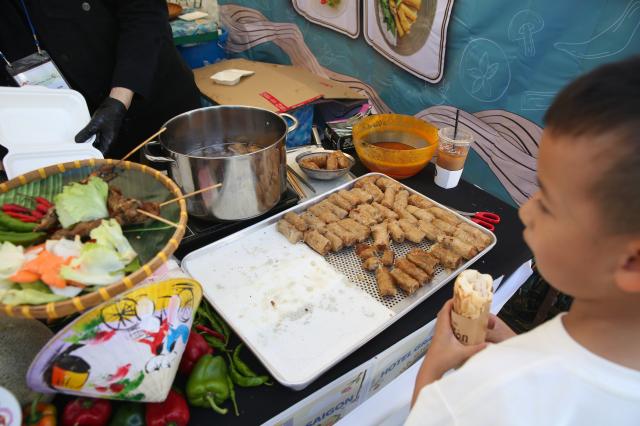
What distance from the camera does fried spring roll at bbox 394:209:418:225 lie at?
1.85m

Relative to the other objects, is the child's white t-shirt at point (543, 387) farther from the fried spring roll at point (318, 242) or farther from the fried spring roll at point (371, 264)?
the fried spring roll at point (318, 242)

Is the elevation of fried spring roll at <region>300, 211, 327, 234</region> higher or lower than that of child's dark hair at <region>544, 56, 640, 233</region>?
lower

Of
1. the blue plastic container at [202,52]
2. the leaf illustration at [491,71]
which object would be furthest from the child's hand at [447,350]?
the blue plastic container at [202,52]

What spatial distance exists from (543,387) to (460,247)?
954 millimetres

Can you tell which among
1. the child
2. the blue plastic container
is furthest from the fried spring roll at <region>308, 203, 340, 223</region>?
the blue plastic container

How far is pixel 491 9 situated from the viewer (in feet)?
7.49

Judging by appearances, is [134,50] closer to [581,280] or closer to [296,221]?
[296,221]

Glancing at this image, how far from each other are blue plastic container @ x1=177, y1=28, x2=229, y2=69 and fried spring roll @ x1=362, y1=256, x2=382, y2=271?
11.1 ft

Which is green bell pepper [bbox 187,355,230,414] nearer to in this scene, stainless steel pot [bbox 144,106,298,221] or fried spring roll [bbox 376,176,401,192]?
stainless steel pot [bbox 144,106,298,221]

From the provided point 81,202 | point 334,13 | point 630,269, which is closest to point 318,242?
point 81,202

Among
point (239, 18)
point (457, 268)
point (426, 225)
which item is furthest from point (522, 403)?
point (239, 18)

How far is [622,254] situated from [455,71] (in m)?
2.21

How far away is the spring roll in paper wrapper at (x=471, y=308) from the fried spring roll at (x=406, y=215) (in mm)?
717

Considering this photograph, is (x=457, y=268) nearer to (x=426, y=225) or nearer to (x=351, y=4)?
(x=426, y=225)
